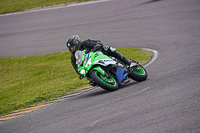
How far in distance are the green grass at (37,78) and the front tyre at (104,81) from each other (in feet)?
7.02

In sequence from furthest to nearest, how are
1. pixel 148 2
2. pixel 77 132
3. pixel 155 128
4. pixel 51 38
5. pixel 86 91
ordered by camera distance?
pixel 148 2 → pixel 51 38 → pixel 86 91 → pixel 77 132 → pixel 155 128

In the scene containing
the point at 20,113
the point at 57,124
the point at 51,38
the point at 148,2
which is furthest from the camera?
the point at 148,2

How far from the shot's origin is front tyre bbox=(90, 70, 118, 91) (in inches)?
299

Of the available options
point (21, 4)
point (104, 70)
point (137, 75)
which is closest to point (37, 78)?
point (104, 70)

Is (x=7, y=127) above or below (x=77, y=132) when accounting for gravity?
below

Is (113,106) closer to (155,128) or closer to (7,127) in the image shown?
(155,128)

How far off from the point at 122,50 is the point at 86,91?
5.23 metres

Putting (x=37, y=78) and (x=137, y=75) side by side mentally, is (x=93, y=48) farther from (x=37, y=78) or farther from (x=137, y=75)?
(x=37, y=78)

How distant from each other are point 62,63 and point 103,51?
6.39m

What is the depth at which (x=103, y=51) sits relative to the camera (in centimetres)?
852

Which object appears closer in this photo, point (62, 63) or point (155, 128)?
point (155, 128)

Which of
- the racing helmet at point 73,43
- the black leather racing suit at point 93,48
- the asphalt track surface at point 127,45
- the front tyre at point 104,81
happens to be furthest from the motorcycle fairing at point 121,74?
the racing helmet at point 73,43

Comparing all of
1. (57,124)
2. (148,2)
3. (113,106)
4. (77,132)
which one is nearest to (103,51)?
(113,106)

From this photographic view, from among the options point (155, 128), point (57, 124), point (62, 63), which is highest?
point (155, 128)
